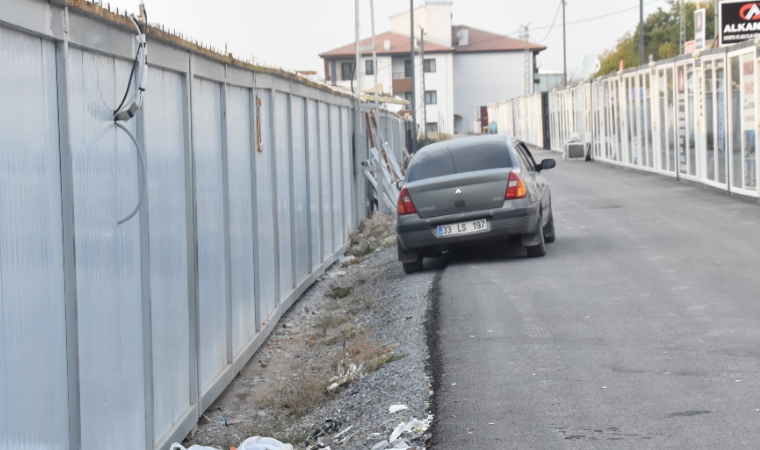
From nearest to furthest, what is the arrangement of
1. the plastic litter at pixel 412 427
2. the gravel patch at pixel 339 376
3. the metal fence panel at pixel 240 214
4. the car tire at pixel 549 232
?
the plastic litter at pixel 412 427 → the gravel patch at pixel 339 376 → the metal fence panel at pixel 240 214 → the car tire at pixel 549 232

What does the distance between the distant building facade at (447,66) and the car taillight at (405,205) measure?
81030 millimetres

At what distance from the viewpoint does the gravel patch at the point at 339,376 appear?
682 cm

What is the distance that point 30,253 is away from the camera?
14.0ft

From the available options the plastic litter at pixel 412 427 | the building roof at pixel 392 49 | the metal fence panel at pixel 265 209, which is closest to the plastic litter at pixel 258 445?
the plastic litter at pixel 412 427

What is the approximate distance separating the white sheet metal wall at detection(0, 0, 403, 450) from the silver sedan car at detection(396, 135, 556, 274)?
2.54 metres

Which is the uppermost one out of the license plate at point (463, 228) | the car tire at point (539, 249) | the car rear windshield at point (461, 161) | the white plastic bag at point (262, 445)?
the car rear windshield at point (461, 161)

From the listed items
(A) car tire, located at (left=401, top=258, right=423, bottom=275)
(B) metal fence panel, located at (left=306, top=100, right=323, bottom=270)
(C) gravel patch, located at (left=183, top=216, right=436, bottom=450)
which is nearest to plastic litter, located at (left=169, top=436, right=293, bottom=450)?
(C) gravel patch, located at (left=183, top=216, right=436, bottom=450)

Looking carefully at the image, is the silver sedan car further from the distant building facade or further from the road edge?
the distant building facade

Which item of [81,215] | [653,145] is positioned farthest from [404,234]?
[653,145]

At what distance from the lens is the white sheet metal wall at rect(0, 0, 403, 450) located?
4.19 meters

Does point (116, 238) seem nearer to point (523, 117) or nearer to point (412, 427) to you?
point (412, 427)

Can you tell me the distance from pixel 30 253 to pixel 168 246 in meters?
2.54

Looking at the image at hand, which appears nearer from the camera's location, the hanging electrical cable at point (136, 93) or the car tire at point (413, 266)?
the hanging electrical cable at point (136, 93)

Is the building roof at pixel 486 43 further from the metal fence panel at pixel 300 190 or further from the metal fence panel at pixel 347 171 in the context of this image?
the metal fence panel at pixel 300 190
